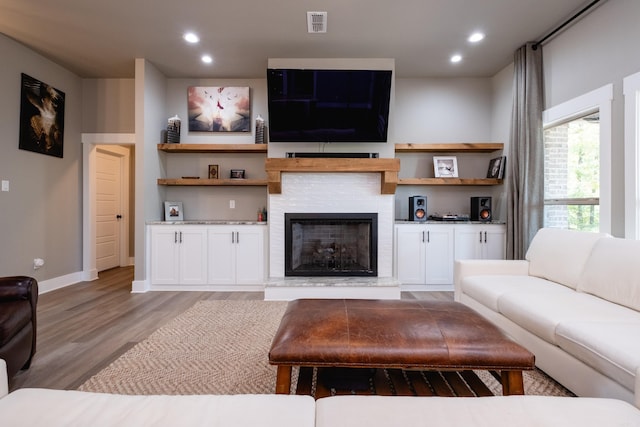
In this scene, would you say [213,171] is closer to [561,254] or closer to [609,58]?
[561,254]

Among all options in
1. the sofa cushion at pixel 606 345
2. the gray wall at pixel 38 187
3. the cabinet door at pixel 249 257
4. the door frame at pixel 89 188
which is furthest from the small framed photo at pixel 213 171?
the sofa cushion at pixel 606 345

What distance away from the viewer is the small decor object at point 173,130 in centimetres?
416

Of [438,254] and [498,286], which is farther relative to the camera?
[438,254]

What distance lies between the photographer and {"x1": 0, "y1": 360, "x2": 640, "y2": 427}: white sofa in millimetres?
816

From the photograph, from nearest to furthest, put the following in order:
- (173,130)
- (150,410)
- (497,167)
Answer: (150,410)
(497,167)
(173,130)

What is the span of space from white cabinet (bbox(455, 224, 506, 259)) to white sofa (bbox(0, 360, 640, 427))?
10.3 ft

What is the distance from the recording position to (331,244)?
157 inches

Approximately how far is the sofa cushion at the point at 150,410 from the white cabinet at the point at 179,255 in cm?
304

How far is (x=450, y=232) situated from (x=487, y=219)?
594mm

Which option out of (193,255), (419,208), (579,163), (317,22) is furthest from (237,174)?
(579,163)

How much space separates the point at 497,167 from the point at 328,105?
2.35m

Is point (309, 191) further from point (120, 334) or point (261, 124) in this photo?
point (120, 334)

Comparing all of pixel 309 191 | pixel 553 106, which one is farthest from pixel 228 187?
pixel 553 106

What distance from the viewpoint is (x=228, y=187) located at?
4.43 m
